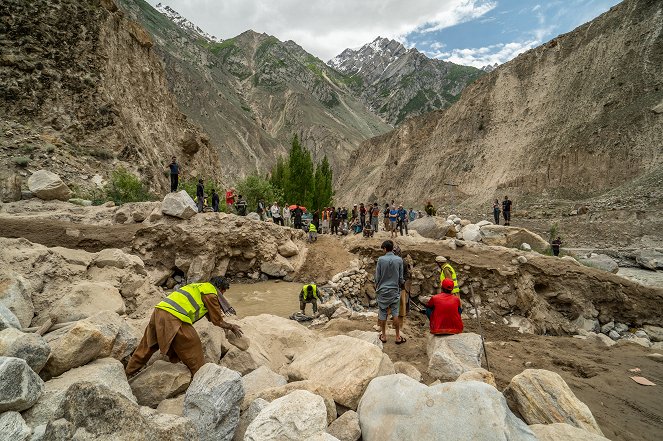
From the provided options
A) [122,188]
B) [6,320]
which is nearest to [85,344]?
[6,320]

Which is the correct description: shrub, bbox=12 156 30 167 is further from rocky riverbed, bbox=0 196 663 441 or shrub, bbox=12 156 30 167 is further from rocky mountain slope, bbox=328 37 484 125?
rocky mountain slope, bbox=328 37 484 125

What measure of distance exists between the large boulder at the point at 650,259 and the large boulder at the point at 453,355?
13970 mm

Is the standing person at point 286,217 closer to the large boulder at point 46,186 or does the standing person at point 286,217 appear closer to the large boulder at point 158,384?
the large boulder at point 46,186

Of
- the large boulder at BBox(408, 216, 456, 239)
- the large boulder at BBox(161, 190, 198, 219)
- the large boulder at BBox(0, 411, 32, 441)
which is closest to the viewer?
the large boulder at BBox(0, 411, 32, 441)

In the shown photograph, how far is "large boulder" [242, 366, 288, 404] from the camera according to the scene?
11.2 ft

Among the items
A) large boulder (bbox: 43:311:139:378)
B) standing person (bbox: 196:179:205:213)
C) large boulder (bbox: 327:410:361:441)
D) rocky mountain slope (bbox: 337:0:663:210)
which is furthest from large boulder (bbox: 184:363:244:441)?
rocky mountain slope (bbox: 337:0:663:210)

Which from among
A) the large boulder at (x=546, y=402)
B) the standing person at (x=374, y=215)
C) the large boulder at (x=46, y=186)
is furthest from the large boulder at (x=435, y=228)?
the large boulder at (x=46, y=186)

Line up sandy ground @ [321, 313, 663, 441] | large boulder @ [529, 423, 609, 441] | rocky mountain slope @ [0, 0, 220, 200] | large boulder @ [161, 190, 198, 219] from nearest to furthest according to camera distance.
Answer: large boulder @ [529, 423, 609, 441] < sandy ground @ [321, 313, 663, 441] < large boulder @ [161, 190, 198, 219] < rocky mountain slope @ [0, 0, 220, 200]

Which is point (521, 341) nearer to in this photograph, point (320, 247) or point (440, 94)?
point (320, 247)

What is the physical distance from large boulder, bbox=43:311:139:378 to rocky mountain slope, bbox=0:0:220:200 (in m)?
11.5

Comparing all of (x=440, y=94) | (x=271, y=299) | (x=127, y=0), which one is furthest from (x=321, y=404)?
(x=440, y=94)

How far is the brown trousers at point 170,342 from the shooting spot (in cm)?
339

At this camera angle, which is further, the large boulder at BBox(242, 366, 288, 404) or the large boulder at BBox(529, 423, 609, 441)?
the large boulder at BBox(242, 366, 288, 404)

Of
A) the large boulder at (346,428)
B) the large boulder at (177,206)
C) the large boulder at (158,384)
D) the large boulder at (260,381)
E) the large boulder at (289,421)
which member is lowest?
the large boulder at (260,381)
